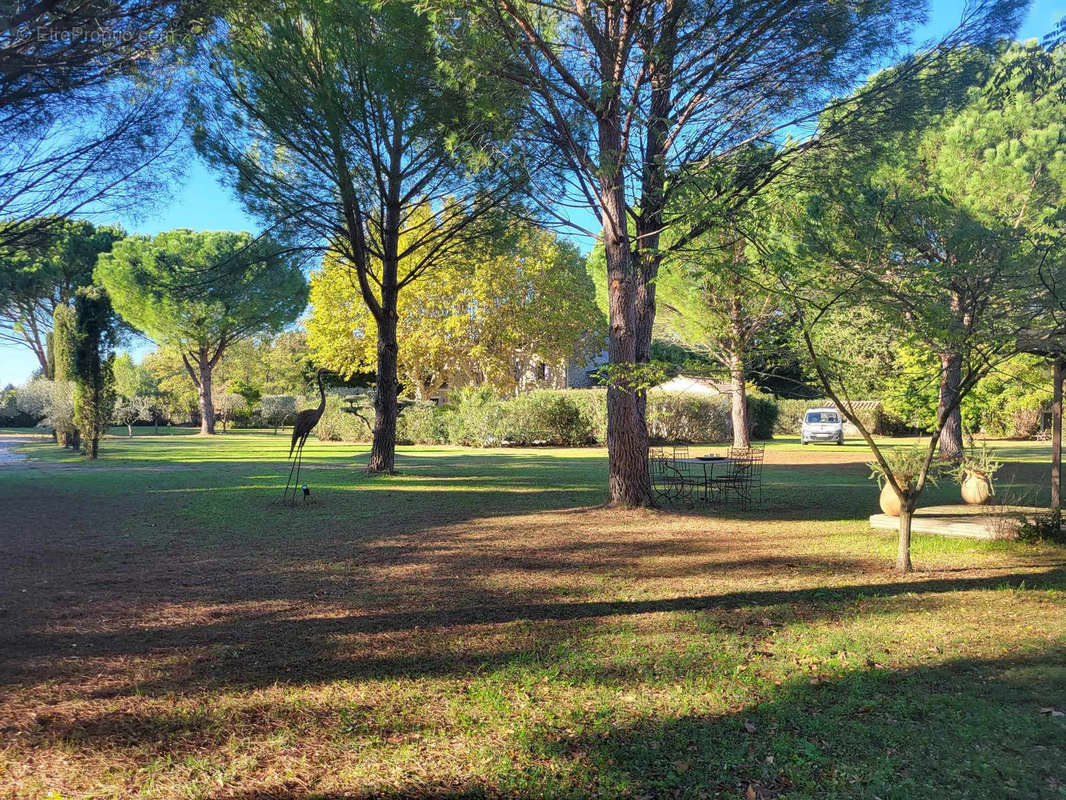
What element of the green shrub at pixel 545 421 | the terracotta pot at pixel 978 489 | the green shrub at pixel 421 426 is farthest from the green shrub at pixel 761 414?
the terracotta pot at pixel 978 489

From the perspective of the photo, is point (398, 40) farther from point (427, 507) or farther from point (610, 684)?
point (610, 684)

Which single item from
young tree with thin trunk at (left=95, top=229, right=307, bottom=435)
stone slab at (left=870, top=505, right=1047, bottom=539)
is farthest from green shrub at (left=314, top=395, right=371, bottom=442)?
stone slab at (left=870, top=505, right=1047, bottom=539)

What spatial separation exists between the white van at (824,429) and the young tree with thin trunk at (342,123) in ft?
63.4

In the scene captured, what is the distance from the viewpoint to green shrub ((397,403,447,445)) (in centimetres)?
2750

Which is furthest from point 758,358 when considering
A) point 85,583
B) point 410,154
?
point 410,154

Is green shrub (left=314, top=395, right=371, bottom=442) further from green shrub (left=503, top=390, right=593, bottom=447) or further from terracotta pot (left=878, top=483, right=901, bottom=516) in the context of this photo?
terracotta pot (left=878, top=483, right=901, bottom=516)

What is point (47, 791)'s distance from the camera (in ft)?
8.65

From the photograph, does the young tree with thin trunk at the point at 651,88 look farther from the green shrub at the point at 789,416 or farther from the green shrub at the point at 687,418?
the green shrub at the point at 789,416

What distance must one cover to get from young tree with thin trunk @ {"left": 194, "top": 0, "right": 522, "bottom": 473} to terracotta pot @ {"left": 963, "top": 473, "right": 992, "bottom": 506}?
316 inches

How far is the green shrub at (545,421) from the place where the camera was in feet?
84.5

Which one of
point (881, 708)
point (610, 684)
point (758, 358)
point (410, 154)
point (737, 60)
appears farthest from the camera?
point (410, 154)

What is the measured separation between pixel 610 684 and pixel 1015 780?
178 cm

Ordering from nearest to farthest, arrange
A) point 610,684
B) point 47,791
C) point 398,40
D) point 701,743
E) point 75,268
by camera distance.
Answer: point 47,791
point 701,743
point 610,684
point 398,40
point 75,268

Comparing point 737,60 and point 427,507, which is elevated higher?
point 737,60
